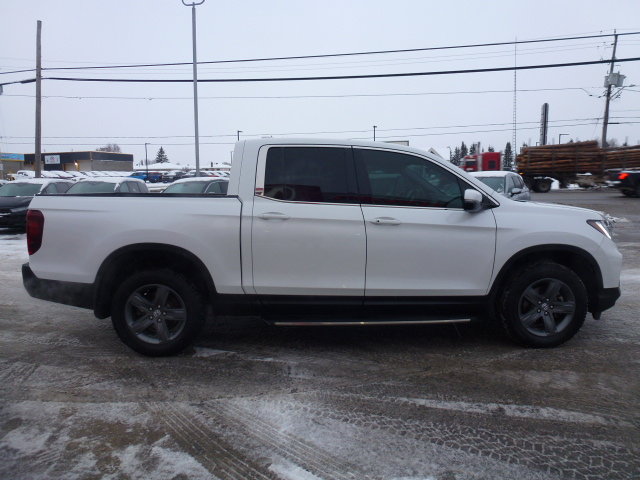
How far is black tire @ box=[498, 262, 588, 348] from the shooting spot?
14.5 ft

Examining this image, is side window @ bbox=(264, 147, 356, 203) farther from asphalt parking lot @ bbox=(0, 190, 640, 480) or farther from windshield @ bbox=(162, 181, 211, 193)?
windshield @ bbox=(162, 181, 211, 193)

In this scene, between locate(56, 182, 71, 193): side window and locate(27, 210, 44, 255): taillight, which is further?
locate(56, 182, 71, 193): side window

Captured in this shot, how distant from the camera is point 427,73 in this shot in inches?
660

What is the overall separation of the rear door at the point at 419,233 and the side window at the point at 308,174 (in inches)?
6.5

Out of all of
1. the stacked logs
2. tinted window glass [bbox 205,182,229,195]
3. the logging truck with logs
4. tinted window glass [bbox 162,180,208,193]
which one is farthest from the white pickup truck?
the stacked logs

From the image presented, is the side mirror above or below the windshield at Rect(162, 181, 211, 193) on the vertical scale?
above

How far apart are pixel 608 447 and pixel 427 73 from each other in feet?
50.8

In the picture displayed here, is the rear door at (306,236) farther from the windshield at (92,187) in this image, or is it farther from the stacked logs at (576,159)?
the stacked logs at (576,159)

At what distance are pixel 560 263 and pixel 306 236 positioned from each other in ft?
7.89

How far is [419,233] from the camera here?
4.28 metres

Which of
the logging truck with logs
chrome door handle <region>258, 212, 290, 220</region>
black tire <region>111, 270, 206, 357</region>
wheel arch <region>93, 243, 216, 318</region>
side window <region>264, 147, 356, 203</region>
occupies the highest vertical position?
the logging truck with logs

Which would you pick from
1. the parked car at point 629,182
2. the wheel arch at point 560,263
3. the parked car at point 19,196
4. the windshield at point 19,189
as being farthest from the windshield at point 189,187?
the parked car at point 629,182

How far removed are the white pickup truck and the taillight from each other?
0.5 inches

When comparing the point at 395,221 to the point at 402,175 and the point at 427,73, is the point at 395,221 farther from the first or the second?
the point at 427,73
